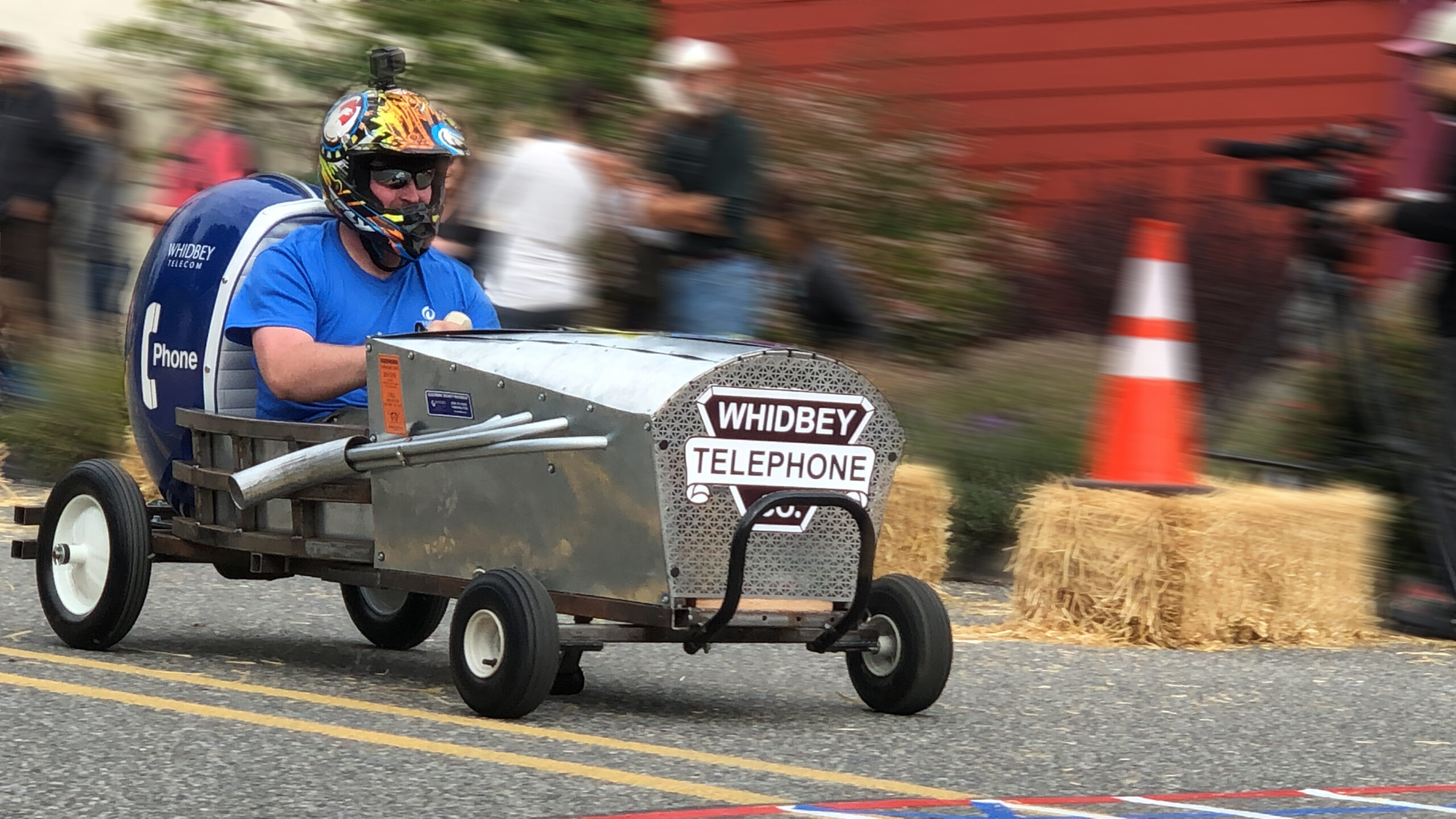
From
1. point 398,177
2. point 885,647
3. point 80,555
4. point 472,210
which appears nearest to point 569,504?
point 885,647

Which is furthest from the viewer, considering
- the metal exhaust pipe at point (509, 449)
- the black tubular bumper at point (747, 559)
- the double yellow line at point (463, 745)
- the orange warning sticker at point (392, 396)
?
the orange warning sticker at point (392, 396)

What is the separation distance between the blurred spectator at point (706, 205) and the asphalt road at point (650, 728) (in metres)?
1.98

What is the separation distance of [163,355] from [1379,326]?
15.4 ft

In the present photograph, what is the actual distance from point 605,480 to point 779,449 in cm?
39

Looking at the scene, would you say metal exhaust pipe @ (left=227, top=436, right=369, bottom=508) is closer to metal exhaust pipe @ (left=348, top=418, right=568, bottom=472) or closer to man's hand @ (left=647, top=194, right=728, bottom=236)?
metal exhaust pipe @ (left=348, top=418, right=568, bottom=472)

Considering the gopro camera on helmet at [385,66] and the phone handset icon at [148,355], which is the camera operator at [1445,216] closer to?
the gopro camera on helmet at [385,66]

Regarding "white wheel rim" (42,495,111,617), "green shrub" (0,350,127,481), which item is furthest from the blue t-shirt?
"green shrub" (0,350,127,481)

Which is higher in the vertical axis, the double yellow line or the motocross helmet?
the motocross helmet

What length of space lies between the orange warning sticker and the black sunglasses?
54 cm

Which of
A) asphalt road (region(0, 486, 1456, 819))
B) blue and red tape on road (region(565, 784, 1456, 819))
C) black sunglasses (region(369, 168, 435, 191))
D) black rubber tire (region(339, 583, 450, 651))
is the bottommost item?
blue and red tape on road (region(565, 784, 1456, 819))

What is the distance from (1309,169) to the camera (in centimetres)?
832

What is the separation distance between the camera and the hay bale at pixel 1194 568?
283 inches

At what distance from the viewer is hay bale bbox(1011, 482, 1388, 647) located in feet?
23.6

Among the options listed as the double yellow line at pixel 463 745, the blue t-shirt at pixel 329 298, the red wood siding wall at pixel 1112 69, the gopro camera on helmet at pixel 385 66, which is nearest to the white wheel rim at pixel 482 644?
the double yellow line at pixel 463 745
